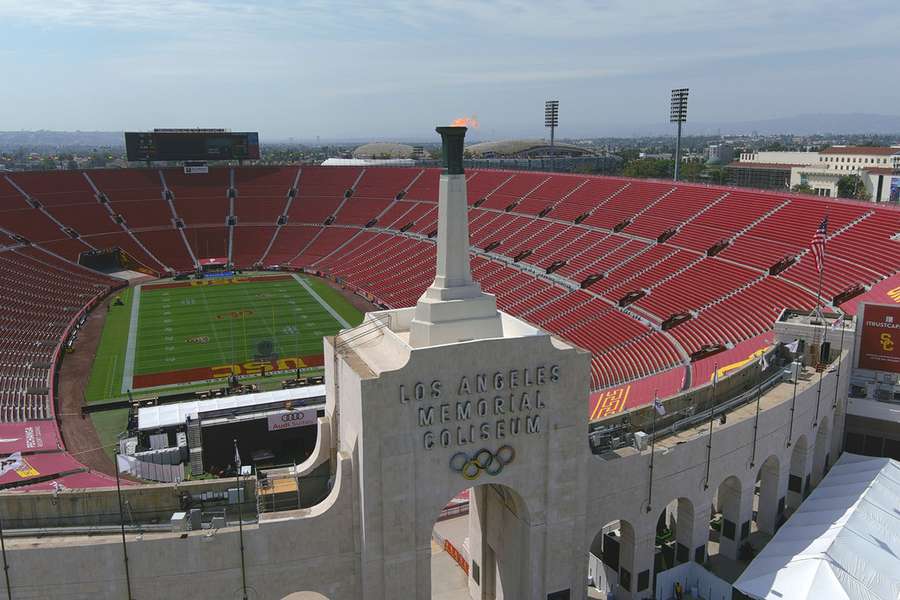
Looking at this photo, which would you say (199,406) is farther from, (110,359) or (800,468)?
(800,468)

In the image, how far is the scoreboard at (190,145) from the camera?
3610 inches

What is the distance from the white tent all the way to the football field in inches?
1334

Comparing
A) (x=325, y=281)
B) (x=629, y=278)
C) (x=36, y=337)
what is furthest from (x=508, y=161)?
(x=36, y=337)

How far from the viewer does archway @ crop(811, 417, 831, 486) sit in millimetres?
26578

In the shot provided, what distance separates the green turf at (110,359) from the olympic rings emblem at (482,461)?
33183mm

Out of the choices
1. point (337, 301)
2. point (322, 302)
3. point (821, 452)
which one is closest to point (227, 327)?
point (322, 302)

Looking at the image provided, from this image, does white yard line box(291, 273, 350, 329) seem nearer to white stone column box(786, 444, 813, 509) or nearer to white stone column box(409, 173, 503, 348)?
white stone column box(786, 444, 813, 509)

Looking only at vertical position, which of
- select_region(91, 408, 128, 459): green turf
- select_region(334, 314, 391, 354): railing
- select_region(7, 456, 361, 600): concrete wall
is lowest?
select_region(91, 408, 128, 459): green turf

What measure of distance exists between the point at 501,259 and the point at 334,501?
51023mm

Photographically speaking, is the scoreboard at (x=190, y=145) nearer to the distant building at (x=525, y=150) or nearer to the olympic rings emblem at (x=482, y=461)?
the distant building at (x=525, y=150)

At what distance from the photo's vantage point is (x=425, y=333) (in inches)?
773

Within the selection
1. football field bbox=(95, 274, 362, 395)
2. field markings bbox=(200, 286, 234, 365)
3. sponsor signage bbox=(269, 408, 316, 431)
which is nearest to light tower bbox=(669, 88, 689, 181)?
football field bbox=(95, 274, 362, 395)

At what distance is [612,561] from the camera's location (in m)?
23.0

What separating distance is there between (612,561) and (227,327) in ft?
146
